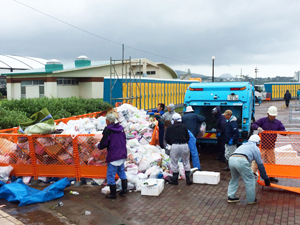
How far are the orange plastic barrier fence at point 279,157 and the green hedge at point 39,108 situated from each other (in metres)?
7.70

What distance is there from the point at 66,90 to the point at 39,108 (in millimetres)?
19693

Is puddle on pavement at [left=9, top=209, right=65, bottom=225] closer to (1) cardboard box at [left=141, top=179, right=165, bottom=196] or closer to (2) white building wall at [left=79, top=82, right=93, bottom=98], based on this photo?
(1) cardboard box at [left=141, top=179, right=165, bottom=196]

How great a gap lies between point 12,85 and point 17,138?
30.0 m

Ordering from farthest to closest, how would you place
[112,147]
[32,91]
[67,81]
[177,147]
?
[67,81] < [32,91] < [177,147] < [112,147]

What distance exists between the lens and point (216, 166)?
934 centimetres

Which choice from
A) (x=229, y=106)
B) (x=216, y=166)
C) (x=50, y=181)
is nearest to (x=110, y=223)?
(x=50, y=181)

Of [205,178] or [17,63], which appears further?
[17,63]

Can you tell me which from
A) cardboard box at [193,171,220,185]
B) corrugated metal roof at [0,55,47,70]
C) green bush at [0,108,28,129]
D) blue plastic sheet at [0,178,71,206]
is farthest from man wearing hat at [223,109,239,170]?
corrugated metal roof at [0,55,47,70]

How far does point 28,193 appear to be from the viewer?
675 cm

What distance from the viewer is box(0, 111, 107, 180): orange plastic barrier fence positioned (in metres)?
7.40

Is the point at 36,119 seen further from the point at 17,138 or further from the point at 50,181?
the point at 50,181

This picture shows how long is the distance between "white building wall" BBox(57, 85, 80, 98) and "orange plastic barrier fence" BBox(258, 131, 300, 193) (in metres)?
26.9

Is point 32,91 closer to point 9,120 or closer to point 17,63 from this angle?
point 9,120

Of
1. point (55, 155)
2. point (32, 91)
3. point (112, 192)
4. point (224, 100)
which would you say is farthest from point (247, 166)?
point (32, 91)
